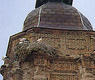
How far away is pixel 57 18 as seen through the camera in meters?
Result: 16.7

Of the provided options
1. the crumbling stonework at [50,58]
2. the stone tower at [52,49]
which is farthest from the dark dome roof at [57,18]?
the crumbling stonework at [50,58]

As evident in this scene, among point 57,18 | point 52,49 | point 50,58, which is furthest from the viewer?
point 57,18

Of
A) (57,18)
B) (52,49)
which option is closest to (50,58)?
(52,49)

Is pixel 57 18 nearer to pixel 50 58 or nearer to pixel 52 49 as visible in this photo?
pixel 52 49

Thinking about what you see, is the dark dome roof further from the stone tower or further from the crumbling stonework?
the crumbling stonework

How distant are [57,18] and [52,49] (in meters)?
2.28

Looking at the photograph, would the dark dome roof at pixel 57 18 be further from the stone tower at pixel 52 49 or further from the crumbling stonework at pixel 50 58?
the crumbling stonework at pixel 50 58

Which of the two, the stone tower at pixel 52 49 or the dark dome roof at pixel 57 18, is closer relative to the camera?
the stone tower at pixel 52 49

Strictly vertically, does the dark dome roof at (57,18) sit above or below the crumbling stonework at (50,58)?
above

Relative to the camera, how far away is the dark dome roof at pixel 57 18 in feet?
53.5

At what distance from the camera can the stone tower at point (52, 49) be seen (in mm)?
14406

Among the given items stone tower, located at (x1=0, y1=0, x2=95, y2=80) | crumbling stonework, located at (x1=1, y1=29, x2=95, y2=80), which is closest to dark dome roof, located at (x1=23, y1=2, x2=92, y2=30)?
stone tower, located at (x1=0, y1=0, x2=95, y2=80)

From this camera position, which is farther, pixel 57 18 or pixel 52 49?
pixel 57 18

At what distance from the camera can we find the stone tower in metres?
14.4
